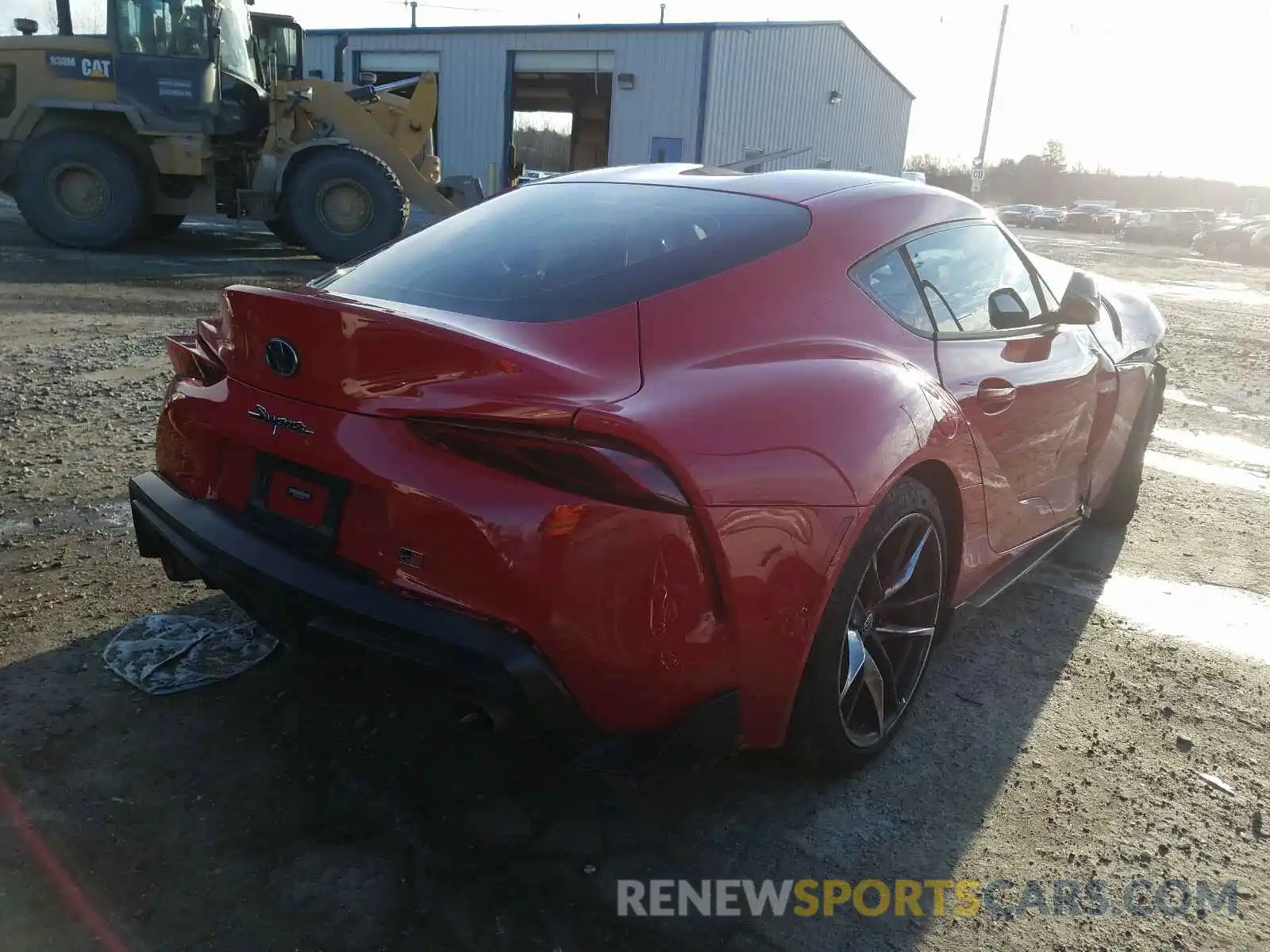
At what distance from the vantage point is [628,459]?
185 cm

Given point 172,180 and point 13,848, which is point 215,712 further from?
point 172,180

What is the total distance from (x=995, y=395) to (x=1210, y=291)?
18.7 metres

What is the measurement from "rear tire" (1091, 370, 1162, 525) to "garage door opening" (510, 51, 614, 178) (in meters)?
15.0

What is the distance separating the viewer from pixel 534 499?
184 cm

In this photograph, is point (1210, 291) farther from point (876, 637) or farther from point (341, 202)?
point (876, 637)

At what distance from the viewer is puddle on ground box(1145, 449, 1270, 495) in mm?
5329

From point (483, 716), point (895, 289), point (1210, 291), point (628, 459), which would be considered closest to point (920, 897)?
point (483, 716)

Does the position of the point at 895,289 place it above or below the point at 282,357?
above

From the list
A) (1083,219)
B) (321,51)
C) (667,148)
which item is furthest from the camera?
(1083,219)

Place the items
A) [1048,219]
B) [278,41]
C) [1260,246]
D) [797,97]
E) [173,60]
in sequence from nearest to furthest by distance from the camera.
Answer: [173,60], [278,41], [797,97], [1260,246], [1048,219]

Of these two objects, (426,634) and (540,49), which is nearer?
(426,634)

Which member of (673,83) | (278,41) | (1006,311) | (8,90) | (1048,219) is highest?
(673,83)

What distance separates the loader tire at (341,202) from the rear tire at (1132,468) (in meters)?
9.55

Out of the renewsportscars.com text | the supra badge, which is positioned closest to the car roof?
the supra badge
